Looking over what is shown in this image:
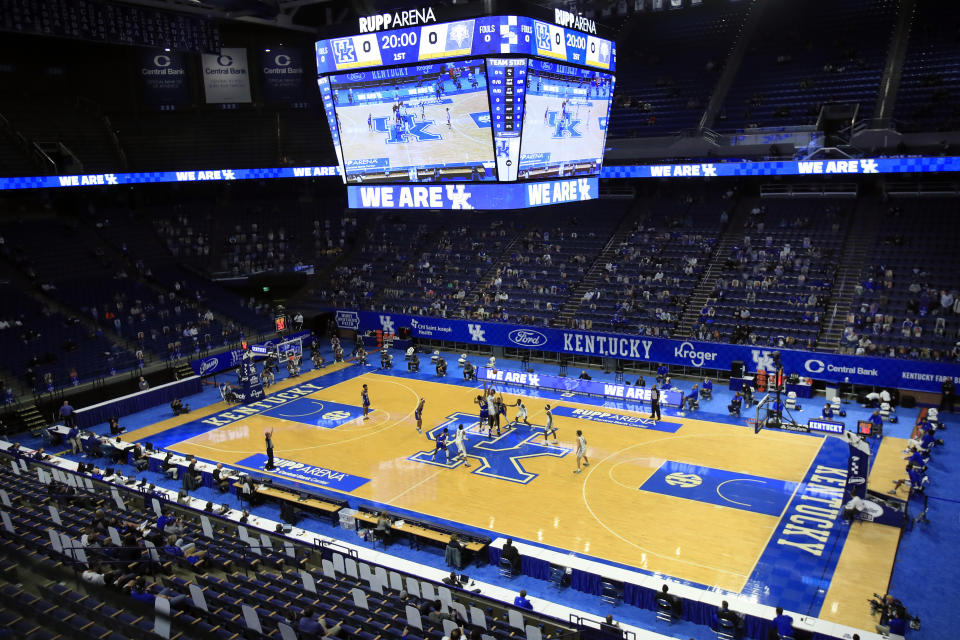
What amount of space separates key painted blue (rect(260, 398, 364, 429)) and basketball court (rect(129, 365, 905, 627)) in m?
0.13

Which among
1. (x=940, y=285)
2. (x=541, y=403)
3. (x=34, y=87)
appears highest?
(x=34, y=87)

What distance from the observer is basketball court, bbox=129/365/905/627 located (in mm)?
19922

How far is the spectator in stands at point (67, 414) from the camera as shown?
1260 inches

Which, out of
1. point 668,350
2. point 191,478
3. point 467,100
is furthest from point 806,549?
point 191,478

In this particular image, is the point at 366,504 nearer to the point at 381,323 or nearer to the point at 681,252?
the point at 381,323

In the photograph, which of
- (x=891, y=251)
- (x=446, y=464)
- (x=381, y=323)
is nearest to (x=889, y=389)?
(x=891, y=251)

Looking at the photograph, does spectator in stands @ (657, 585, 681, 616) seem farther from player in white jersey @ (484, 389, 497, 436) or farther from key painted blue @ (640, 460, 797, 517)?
player in white jersey @ (484, 389, 497, 436)

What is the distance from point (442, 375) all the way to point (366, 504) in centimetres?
1642

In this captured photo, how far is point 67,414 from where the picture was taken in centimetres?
3212

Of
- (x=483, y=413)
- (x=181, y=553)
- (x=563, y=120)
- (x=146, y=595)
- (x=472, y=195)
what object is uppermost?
(x=563, y=120)

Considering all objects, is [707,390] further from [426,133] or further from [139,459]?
[139,459]

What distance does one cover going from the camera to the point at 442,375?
40.4 m

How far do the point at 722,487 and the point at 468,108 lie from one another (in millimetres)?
15261

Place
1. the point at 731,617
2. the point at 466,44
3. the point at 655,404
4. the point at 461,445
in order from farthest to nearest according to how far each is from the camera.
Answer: the point at 655,404, the point at 461,445, the point at 466,44, the point at 731,617
